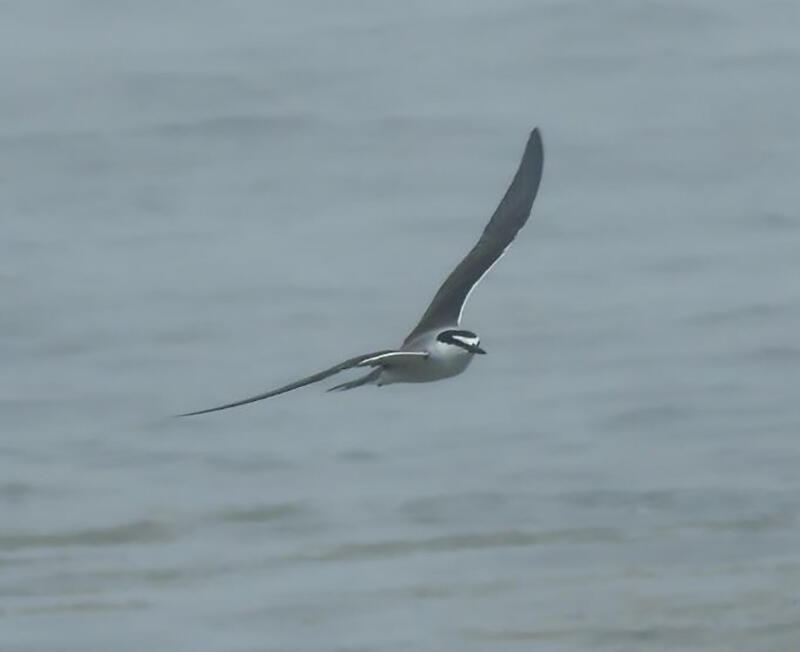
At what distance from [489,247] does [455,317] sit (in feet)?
1.49

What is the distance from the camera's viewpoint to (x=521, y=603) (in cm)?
1078

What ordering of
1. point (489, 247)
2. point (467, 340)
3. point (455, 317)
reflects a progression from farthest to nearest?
point (489, 247)
point (455, 317)
point (467, 340)

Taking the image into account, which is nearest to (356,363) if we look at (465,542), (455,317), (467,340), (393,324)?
(467,340)

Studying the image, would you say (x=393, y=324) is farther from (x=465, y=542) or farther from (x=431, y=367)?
(x=431, y=367)

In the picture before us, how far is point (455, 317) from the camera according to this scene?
11.1 meters

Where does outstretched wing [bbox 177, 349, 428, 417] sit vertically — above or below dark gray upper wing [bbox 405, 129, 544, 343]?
below

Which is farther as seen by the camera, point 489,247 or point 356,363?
point 489,247

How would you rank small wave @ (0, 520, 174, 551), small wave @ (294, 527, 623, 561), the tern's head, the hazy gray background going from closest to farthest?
the tern's head → the hazy gray background → small wave @ (294, 527, 623, 561) → small wave @ (0, 520, 174, 551)

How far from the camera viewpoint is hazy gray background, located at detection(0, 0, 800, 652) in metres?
11.1

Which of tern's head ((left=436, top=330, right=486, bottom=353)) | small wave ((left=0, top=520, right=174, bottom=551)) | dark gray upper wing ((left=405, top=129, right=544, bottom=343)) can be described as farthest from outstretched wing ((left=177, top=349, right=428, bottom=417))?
small wave ((left=0, top=520, right=174, bottom=551))

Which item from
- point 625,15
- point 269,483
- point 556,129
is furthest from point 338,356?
point 625,15

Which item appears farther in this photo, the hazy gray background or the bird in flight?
Result: the hazy gray background

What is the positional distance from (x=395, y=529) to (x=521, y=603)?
4.25 ft

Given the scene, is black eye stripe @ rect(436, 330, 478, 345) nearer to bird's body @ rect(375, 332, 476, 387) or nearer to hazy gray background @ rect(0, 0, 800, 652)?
bird's body @ rect(375, 332, 476, 387)
